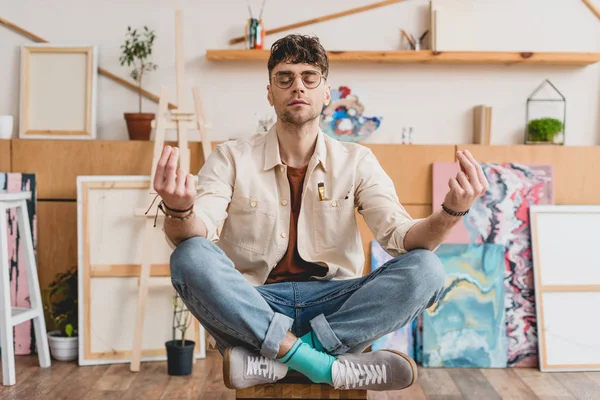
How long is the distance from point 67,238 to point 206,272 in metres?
1.98

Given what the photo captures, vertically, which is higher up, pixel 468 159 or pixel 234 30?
pixel 234 30

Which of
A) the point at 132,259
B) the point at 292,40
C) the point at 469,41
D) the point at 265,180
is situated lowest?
the point at 132,259

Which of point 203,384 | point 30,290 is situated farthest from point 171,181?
point 30,290

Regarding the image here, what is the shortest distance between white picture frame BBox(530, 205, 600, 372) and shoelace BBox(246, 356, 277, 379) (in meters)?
1.91

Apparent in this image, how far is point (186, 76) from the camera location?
3863 millimetres

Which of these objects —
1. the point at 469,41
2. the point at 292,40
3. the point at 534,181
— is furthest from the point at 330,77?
the point at 292,40

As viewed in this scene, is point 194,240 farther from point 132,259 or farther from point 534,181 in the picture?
point 534,181

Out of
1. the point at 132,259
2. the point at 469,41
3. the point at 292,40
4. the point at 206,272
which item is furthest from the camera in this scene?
the point at 469,41

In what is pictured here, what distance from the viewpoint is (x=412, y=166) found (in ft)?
11.8

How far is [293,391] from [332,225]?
1.92 feet

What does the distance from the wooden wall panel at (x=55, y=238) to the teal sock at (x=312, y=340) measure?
1987 mm

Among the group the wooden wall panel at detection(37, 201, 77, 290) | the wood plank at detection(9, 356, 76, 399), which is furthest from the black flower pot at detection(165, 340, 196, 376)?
the wooden wall panel at detection(37, 201, 77, 290)

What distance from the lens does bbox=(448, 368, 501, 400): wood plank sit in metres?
3.00

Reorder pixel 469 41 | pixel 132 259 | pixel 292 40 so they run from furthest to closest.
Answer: pixel 469 41 → pixel 132 259 → pixel 292 40
